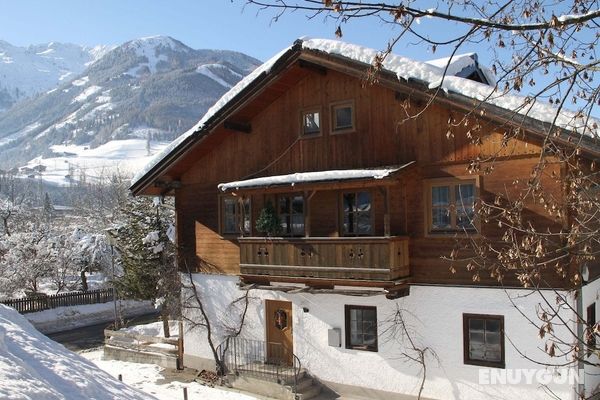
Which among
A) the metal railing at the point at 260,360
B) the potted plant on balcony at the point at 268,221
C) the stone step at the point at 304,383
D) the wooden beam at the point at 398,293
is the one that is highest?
the potted plant on balcony at the point at 268,221

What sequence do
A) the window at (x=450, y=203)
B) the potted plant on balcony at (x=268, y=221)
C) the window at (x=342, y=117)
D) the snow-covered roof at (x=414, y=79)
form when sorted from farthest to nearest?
the potted plant on balcony at (x=268, y=221)
the window at (x=342, y=117)
the window at (x=450, y=203)
the snow-covered roof at (x=414, y=79)

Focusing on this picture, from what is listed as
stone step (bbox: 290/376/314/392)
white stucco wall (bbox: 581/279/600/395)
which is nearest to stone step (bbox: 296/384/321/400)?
stone step (bbox: 290/376/314/392)

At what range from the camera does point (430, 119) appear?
13.9m

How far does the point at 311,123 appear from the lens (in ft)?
52.6

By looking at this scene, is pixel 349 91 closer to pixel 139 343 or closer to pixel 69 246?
pixel 139 343

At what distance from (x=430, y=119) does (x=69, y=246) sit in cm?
3425

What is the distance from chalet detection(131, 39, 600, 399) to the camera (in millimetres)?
12773

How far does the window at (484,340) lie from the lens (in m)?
12.7

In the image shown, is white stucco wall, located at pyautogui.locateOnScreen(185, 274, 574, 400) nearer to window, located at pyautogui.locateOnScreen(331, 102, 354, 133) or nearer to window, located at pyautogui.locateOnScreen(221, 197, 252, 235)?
window, located at pyautogui.locateOnScreen(221, 197, 252, 235)

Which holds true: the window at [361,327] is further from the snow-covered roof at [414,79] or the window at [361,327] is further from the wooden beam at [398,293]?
the snow-covered roof at [414,79]

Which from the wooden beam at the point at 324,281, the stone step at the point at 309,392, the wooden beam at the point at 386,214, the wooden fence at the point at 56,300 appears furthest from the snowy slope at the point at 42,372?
the wooden fence at the point at 56,300

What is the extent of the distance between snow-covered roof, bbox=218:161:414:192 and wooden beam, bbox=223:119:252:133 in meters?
1.81

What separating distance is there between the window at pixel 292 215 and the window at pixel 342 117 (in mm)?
2263

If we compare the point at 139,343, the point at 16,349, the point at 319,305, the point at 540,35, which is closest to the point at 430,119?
the point at 319,305
